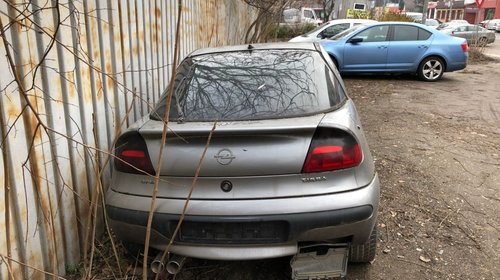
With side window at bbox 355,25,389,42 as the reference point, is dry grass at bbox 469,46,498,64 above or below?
below

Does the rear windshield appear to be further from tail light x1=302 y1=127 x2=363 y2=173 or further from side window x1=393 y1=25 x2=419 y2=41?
side window x1=393 y1=25 x2=419 y2=41

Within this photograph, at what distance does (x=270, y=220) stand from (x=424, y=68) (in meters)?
9.76

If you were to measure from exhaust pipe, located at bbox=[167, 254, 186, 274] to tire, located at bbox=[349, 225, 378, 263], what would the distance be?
1139 mm

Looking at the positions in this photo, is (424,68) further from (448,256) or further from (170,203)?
(170,203)

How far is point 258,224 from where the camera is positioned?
242cm

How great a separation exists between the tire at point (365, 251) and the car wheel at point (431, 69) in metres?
8.99

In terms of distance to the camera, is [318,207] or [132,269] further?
[132,269]

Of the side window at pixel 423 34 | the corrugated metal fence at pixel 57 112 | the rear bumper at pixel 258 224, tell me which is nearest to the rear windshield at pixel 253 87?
the corrugated metal fence at pixel 57 112

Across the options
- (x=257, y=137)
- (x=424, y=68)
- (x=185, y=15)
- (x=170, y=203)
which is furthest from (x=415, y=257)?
(x=424, y=68)

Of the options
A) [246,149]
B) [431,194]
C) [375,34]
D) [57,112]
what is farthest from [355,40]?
[57,112]

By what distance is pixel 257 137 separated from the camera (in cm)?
240

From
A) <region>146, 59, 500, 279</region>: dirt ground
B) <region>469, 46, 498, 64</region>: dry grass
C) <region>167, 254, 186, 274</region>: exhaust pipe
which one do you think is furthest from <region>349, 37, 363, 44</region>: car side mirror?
<region>167, 254, 186, 274</region>: exhaust pipe

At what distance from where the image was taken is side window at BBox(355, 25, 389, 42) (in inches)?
427

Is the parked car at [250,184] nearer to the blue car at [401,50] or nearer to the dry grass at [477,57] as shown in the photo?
the blue car at [401,50]
